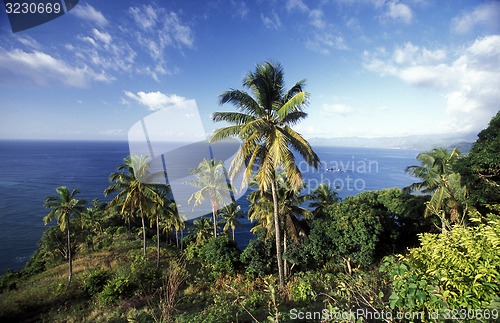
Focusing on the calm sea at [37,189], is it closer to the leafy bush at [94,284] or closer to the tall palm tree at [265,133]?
Answer: the tall palm tree at [265,133]

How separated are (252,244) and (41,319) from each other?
12.9 metres

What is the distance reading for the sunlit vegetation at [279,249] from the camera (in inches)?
192

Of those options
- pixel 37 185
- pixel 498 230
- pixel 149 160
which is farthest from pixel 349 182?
pixel 37 185

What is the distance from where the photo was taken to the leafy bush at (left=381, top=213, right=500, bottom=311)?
Result: 305 centimetres

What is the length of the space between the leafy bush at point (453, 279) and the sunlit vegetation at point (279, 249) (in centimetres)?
3

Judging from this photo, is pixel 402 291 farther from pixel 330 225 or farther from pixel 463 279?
pixel 330 225

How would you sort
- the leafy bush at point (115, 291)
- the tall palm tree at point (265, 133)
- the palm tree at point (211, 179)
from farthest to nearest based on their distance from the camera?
the palm tree at point (211, 179)
the leafy bush at point (115, 291)
the tall palm tree at point (265, 133)

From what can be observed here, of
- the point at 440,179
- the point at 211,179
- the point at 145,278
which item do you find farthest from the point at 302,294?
the point at 211,179

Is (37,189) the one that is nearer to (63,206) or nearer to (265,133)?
(63,206)

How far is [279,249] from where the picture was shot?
39.6 ft

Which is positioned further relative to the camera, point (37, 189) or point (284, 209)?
point (37, 189)

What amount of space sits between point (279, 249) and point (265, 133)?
249 inches
